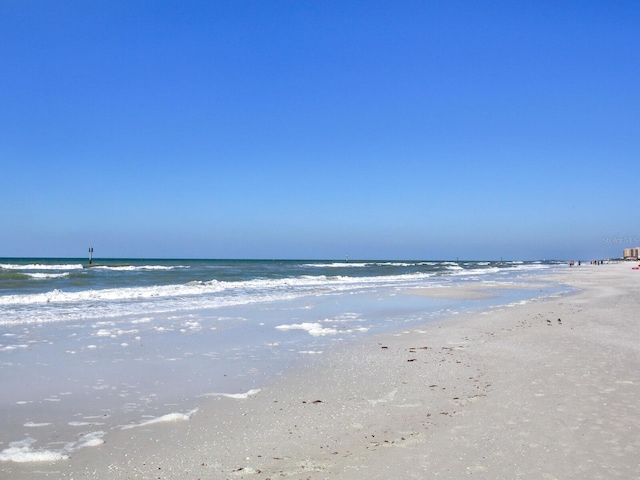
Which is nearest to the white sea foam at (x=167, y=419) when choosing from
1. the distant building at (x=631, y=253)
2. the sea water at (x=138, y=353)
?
the sea water at (x=138, y=353)

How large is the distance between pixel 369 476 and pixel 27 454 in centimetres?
279

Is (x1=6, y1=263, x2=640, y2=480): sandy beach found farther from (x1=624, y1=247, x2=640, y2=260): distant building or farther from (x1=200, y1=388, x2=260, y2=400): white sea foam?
(x1=624, y1=247, x2=640, y2=260): distant building

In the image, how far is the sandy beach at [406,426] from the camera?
3787 millimetres

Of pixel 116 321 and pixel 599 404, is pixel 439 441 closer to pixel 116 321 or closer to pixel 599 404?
pixel 599 404

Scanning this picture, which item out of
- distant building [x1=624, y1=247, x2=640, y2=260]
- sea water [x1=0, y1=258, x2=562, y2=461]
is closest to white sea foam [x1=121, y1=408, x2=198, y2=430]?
sea water [x1=0, y1=258, x2=562, y2=461]

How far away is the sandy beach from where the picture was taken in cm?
379

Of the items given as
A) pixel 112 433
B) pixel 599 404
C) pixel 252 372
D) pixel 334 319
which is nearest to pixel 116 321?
pixel 334 319

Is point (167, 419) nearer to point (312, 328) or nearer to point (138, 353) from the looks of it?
point (138, 353)

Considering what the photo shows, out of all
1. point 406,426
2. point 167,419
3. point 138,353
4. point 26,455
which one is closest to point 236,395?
point 167,419

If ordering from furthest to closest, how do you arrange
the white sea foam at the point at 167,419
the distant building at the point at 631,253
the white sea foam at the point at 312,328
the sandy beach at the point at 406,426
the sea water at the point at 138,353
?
1. the distant building at the point at 631,253
2. the white sea foam at the point at 312,328
3. the sea water at the point at 138,353
4. the white sea foam at the point at 167,419
5. the sandy beach at the point at 406,426

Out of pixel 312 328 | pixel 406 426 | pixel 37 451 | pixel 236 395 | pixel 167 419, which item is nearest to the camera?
pixel 37 451

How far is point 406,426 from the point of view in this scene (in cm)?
473

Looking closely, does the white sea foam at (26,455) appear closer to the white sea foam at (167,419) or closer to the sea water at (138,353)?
the sea water at (138,353)

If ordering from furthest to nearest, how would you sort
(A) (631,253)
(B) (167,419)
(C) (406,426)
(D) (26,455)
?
1. (A) (631,253)
2. (B) (167,419)
3. (C) (406,426)
4. (D) (26,455)
